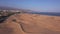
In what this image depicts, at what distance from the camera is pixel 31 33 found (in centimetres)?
419

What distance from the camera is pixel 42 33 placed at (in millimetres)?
4238

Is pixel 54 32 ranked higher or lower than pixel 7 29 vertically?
lower

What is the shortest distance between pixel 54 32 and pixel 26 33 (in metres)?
1.01

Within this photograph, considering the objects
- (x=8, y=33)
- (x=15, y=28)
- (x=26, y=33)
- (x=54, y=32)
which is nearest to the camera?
(x=8, y=33)

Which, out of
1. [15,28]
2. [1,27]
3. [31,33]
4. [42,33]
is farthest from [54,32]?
[1,27]

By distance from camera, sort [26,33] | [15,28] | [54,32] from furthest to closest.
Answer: [54,32], [26,33], [15,28]

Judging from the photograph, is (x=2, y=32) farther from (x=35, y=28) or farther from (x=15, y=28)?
(x=35, y=28)

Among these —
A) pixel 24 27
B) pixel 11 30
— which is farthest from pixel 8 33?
pixel 24 27

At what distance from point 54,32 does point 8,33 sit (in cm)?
170

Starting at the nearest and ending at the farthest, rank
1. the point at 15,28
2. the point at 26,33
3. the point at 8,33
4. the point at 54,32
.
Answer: the point at 8,33
the point at 15,28
the point at 26,33
the point at 54,32

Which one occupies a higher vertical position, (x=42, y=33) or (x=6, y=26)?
(x=6, y=26)

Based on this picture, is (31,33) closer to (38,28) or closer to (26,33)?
(26,33)

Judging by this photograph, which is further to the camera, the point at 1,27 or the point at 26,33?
the point at 26,33

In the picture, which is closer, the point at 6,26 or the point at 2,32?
the point at 2,32
